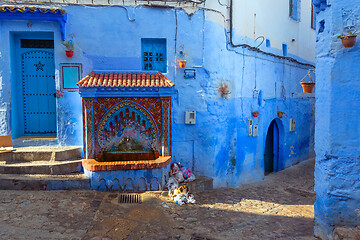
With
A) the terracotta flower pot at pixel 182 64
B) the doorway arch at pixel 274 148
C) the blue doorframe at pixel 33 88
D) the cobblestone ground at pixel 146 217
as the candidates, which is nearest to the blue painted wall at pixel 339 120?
the cobblestone ground at pixel 146 217

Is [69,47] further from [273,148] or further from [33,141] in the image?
[273,148]

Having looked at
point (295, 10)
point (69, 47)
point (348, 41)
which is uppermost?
point (295, 10)

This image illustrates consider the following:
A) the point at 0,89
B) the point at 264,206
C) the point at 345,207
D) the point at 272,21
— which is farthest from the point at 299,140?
the point at 0,89

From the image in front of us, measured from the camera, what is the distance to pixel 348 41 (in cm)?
486

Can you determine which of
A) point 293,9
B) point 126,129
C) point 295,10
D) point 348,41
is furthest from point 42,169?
point 295,10

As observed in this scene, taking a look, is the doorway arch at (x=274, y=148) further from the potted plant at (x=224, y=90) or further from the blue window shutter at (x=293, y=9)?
the blue window shutter at (x=293, y=9)

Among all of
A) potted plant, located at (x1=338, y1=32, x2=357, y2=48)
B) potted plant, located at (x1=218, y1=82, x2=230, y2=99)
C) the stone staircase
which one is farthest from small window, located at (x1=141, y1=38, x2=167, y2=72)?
potted plant, located at (x1=338, y1=32, x2=357, y2=48)

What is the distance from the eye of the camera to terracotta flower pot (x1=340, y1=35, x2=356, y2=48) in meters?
4.83

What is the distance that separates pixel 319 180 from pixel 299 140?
28.6 ft

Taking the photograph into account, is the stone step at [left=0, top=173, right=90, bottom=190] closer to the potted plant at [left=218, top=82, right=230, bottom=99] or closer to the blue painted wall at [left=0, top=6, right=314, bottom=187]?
the blue painted wall at [left=0, top=6, right=314, bottom=187]

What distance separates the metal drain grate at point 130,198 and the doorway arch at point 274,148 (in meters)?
6.69

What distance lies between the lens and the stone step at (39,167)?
744cm

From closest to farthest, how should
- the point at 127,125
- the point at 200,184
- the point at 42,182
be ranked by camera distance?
the point at 42,182, the point at 127,125, the point at 200,184

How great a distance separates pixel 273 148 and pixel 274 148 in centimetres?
4
